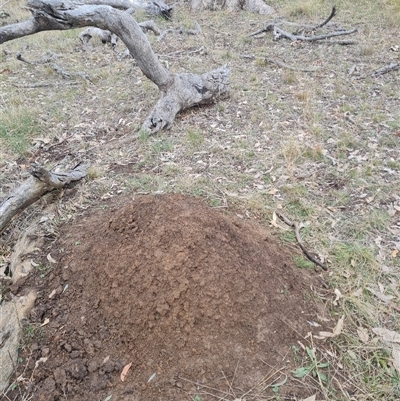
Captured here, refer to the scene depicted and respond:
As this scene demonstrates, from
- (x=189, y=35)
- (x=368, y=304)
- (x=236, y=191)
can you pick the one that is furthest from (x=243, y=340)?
(x=189, y=35)

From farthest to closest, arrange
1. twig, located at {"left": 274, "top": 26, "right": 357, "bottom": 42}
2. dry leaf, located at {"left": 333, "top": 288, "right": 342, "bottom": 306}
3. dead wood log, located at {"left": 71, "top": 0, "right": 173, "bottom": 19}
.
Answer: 1. dead wood log, located at {"left": 71, "top": 0, "right": 173, "bottom": 19}
2. twig, located at {"left": 274, "top": 26, "right": 357, "bottom": 42}
3. dry leaf, located at {"left": 333, "top": 288, "right": 342, "bottom": 306}

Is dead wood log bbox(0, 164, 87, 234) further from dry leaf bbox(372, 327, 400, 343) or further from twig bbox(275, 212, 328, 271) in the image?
dry leaf bbox(372, 327, 400, 343)

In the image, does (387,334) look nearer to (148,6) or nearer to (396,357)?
(396,357)

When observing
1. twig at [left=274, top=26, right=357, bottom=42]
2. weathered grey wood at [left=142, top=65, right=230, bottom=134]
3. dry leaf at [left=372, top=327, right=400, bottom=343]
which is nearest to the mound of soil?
dry leaf at [left=372, top=327, right=400, bottom=343]

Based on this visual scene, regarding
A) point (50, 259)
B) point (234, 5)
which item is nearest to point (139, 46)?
point (50, 259)

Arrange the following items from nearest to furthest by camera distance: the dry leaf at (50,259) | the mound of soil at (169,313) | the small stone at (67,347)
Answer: the mound of soil at (169,313), the small stone at (67,347), the dry leaf at (50,259)

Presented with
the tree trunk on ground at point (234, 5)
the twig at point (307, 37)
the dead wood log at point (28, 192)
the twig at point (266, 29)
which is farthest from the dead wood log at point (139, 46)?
the tree trunk on ground at point (234, 5)

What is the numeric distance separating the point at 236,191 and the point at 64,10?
2214mm

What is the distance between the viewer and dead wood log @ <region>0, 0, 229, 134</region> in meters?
3.33

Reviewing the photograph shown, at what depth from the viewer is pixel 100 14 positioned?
3713 mm

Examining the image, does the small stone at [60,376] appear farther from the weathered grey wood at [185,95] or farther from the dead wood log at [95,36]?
the dead wood log at [95,36]

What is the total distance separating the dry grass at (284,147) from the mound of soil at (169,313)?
0.28 metres

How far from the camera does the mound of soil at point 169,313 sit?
6.02 feet

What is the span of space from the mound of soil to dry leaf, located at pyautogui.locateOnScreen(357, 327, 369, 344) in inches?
10.5
